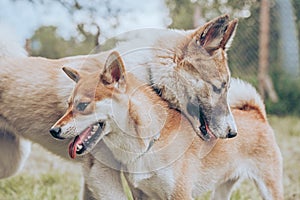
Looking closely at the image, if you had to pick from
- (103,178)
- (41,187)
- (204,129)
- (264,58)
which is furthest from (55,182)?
(264,58)

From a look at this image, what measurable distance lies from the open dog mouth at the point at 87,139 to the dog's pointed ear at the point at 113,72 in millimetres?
216

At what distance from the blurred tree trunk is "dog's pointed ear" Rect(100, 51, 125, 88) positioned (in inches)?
267

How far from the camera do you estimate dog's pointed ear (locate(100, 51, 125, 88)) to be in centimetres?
250

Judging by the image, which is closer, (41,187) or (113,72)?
(113,72)

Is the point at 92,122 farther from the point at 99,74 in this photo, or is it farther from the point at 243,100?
the point at 243,100

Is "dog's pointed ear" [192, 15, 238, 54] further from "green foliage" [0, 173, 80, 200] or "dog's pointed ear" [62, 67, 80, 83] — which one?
"green foliage" [0, 173, 80, 200]

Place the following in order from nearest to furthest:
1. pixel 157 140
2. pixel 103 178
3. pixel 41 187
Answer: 1. pixel 157 140
2. pixel 103 178
3. pixel 41 187

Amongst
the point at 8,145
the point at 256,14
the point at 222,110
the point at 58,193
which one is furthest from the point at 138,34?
the point at 256,14

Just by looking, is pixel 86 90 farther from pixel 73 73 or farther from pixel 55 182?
pixel 55 182

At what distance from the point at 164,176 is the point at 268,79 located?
6780 millimetres

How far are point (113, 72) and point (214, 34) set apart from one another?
0.57 metres

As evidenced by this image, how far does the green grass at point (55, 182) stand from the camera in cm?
422

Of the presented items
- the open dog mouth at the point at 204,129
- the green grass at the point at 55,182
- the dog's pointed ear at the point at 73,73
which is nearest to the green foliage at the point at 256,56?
the green grass at the point at 55,182

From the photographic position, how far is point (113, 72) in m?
2.57
